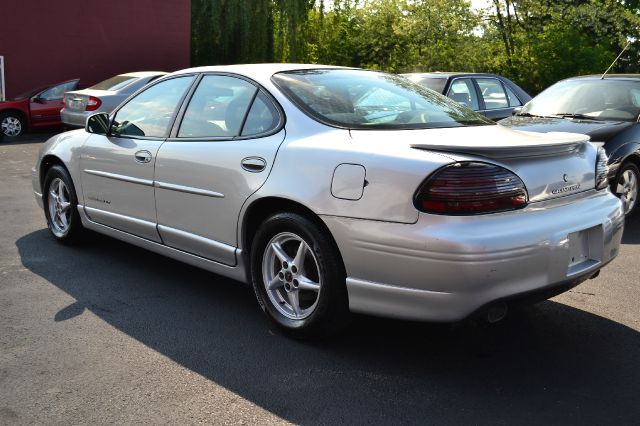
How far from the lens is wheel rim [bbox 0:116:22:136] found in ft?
50.2

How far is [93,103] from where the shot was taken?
1239 centimetres

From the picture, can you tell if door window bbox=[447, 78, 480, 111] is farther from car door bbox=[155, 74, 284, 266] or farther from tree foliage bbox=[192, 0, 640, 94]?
tree foliage bbox=[192, 0, 640, 94]

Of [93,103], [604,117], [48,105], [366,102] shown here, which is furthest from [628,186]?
[48,105]

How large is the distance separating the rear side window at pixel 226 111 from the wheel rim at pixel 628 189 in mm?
4282

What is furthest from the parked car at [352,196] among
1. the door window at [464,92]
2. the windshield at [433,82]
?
the door window at [464,92]

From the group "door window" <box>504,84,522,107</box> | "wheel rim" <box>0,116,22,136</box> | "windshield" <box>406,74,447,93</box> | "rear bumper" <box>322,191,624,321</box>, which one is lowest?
"wheel rim" <box>0,116,22,136</box>

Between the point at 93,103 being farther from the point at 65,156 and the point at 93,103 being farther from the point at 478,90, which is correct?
the point at 65,156

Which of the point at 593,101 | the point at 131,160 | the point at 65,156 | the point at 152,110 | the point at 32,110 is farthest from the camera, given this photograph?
the point at 32,110

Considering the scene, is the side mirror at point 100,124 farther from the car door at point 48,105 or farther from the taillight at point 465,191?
the car door at point 48,105

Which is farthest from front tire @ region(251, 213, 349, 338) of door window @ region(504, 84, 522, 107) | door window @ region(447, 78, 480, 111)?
door window @ region(504, 84, 522, 107)

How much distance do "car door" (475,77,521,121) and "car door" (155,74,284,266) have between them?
6.58 meters

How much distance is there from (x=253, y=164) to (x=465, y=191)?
50.0 inches

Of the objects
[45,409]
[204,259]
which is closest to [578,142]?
[204,259]

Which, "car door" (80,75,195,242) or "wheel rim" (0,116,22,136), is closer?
"car door" (80,75,195,242)
